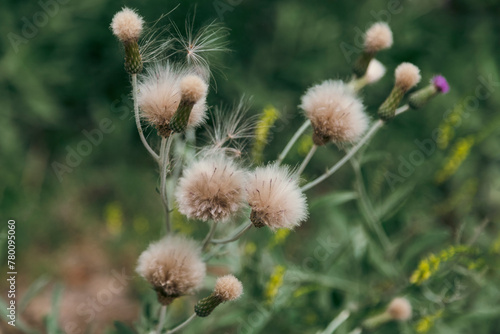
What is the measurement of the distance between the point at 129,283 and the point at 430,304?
82.7 inches

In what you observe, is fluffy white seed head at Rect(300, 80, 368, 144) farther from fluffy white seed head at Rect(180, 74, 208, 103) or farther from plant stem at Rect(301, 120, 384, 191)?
fluffy white seed head at Rect(180, 74, 208, 103)

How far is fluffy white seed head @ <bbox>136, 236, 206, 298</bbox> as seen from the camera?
1383mm

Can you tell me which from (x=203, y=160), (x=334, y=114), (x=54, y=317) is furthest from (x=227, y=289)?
(x=54, y=317)

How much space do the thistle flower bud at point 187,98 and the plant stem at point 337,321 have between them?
1.06 meters

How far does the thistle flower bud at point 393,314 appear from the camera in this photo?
1.96 m

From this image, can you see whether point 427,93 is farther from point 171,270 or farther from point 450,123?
point 171,270

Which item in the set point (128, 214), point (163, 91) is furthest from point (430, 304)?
point (128, 214)

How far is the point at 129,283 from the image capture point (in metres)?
3.58

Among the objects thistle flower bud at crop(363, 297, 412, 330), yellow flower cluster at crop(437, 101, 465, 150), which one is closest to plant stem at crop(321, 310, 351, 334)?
thistle flower bud at crop(363, 297, 412, 330)

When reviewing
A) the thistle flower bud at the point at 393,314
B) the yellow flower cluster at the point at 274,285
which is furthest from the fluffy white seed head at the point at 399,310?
the yellow flower cluster at the point at 274,285

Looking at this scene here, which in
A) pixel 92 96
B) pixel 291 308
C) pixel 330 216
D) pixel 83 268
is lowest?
pixel 83 268

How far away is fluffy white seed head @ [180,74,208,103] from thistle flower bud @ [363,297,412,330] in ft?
3.84

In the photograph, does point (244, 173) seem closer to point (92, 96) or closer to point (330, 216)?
point (330, 216)

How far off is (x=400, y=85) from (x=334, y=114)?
0.25 metres
